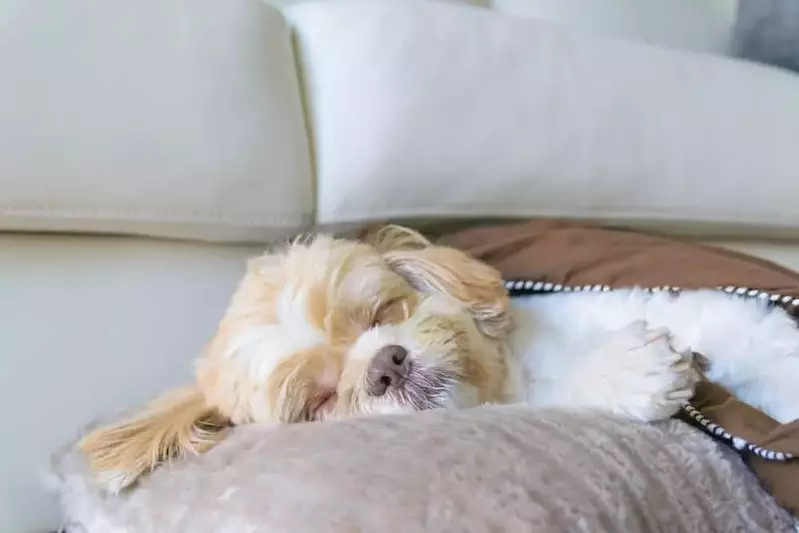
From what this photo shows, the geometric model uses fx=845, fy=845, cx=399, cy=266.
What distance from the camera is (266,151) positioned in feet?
4.47

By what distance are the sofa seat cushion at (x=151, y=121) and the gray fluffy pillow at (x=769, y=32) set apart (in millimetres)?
1167

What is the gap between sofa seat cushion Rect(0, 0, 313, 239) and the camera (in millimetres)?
1190

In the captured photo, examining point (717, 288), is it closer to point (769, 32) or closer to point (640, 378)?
point (640, 378)

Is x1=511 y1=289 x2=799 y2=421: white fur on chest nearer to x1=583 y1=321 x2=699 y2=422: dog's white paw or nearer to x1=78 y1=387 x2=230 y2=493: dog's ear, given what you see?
x1=583 y1=321 x2=699 y2=422: dog's white paw

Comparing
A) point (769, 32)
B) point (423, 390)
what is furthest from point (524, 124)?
point (769, 32)

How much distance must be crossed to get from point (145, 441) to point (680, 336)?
0.70m

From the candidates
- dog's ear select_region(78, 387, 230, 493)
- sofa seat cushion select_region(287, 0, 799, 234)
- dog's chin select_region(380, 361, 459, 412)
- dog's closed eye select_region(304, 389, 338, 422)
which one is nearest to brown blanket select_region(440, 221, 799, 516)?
sofa seat cushion select_region(287, 0, 799, 234)

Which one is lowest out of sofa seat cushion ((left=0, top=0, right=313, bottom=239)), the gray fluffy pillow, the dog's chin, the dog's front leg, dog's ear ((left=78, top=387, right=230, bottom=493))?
dog's ear ((left=78, top=387, right=230, bottom=493))

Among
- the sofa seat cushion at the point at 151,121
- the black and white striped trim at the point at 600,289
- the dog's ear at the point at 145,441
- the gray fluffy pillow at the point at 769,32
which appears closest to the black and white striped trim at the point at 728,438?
the black and white striped trim at the point at 600,289

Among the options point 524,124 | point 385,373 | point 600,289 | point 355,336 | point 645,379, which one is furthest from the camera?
point 524,124

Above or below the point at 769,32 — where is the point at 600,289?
below

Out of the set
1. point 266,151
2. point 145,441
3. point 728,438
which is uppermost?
point 266,151

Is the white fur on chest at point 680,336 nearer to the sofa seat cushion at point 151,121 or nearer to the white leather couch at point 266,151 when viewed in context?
the white leather couch at point 266,151

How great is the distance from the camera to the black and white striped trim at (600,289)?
3.67 feet
